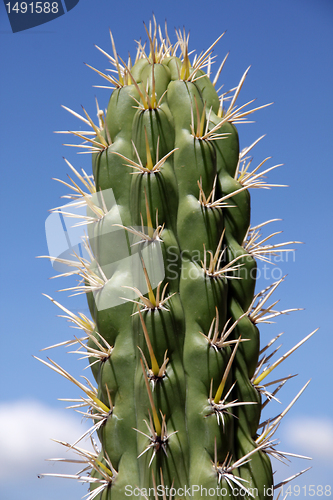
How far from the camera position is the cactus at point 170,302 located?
2.10 meters

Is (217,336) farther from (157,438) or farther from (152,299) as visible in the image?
(157,438)

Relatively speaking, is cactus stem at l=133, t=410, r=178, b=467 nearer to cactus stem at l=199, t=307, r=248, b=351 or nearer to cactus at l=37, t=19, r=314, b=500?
cactus at l=37, t=19, r=314, b=500

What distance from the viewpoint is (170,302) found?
86.0 inches

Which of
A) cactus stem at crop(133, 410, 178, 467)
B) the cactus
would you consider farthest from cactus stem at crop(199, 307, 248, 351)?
cactus stem at crop(133, 410, 178, 467)

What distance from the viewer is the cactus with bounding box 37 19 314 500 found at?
82.6 inches

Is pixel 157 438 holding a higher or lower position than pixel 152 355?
lower

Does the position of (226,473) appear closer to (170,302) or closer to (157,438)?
(157,438)

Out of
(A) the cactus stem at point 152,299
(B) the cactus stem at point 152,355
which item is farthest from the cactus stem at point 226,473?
(A) the cactus stem at point 152,299

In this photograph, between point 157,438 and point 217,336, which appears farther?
point 217,336

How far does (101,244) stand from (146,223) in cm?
30

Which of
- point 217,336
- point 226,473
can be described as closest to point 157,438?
point 226,473

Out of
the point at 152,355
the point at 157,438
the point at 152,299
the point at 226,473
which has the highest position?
the point at 152,299

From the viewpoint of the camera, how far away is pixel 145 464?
2.09 meters

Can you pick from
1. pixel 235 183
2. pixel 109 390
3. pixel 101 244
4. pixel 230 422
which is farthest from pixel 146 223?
pixel 230 422
